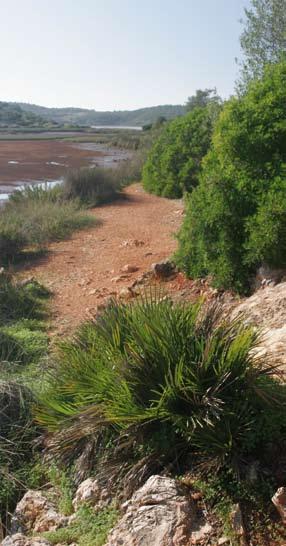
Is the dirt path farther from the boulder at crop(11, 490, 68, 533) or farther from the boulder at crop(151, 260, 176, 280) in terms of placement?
the boulder at crop(11, 490, 68, 533)

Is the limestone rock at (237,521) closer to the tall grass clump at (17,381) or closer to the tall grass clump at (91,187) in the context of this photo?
the tall grass clump at (17,381)

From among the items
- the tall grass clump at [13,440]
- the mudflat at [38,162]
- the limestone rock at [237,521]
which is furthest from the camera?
the mudflat at [38,162]

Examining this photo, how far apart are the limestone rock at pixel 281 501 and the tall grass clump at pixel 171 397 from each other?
0.35 meters

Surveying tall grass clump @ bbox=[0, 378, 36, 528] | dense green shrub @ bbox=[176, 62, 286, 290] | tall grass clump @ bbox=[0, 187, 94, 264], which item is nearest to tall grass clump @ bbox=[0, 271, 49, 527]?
tall grass clump @ bbox=[0, 378, 36, 528]

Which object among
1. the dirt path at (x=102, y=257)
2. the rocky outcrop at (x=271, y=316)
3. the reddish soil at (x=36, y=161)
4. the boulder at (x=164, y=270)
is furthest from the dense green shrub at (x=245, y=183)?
the reddish soil at (x=36, y=161)

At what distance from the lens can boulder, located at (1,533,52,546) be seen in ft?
10.4

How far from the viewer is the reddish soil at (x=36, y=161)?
28578 mm

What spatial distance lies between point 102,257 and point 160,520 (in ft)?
28.5

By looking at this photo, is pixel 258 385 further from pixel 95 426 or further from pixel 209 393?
pixel 95 426

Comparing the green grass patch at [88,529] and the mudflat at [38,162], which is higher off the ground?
the green grass patch at [88,529]

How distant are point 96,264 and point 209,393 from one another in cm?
769

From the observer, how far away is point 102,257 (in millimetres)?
11523

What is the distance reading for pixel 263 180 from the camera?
23.9ft

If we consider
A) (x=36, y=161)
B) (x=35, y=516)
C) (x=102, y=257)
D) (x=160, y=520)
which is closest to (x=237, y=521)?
(x=160, y=520)
